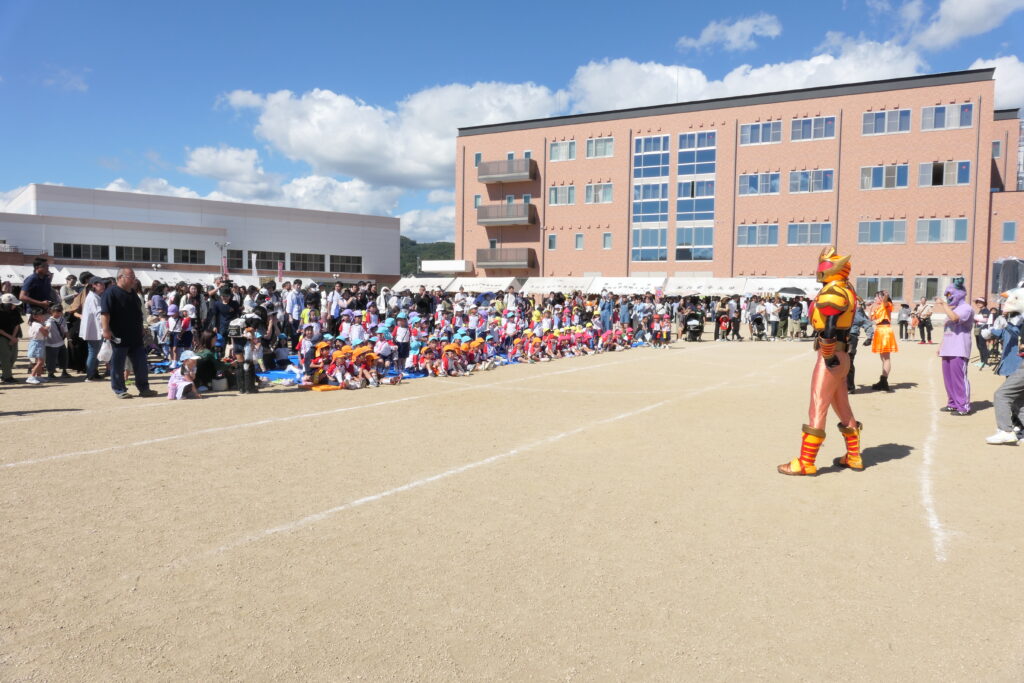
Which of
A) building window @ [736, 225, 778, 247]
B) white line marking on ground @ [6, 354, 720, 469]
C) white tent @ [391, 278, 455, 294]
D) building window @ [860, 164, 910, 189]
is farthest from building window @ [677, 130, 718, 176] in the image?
white line marking on ground @ [6, 354, 720, 469]

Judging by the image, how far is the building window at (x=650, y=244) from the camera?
52.3 metres

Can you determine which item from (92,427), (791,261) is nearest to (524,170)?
(791,261)

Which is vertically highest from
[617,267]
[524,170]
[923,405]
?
[524,170]

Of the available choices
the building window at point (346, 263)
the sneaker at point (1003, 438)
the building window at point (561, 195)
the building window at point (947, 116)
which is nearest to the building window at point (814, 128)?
the building window at point (947, 116)

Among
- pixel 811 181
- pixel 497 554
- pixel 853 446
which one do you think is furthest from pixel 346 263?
pixel 497 554

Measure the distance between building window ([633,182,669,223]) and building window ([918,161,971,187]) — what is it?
56.2 ft

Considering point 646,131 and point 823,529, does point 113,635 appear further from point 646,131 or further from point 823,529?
point 646,131

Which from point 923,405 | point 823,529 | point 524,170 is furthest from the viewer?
point 524,170

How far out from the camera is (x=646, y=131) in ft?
173

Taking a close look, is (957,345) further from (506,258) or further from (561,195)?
(506,258)

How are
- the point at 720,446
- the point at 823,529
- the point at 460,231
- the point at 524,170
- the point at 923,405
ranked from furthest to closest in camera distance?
the point at 460,231 → the point at 524,170 → the point at 923,405 → the point at 720,446 → the point at 823,529

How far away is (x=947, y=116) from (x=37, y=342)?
164ft

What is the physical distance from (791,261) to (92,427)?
47086 millimetres

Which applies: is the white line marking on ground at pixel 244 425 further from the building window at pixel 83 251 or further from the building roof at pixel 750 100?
the building window at pixel 83 251
